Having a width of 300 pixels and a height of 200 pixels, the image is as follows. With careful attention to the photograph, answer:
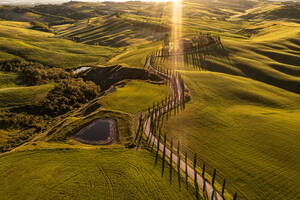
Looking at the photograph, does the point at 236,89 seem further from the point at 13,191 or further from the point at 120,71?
the point at 13,191

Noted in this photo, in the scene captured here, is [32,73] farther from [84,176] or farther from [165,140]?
[165,140]

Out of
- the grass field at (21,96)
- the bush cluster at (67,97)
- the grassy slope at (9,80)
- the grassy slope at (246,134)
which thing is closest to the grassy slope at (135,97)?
the bush cluster at (67,97)

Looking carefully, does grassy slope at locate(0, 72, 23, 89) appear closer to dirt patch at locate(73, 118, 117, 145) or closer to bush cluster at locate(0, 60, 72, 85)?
bush cluster at locate(0, 60, 72, 85)

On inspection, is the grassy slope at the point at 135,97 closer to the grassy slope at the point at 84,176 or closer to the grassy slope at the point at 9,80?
the grassy slope at the point at 84,176

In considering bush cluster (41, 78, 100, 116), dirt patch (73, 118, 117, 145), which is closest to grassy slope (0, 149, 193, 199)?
dirt patch (73, 118, 117, 145)

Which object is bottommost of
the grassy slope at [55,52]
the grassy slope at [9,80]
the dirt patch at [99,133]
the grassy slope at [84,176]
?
the grassy slope at [84,176]
